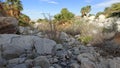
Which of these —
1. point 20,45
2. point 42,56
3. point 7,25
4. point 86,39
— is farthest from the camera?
point 86,39

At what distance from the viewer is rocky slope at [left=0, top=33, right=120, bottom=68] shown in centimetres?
572

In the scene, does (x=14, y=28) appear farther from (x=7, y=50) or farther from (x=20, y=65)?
(x=20, y=65)

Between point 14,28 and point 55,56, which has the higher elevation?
point 14,28

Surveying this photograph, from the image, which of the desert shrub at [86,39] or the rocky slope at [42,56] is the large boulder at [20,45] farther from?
the desert shrub at [86,39]

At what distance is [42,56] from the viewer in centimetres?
584

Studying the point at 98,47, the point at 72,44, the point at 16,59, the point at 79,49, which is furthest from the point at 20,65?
the point at 98,47

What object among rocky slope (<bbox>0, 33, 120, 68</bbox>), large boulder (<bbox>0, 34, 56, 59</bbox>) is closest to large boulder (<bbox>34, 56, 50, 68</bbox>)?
rocky slope (<bbox>0, 33, 120, 68</bbox>)

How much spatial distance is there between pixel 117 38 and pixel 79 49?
2.54 metres

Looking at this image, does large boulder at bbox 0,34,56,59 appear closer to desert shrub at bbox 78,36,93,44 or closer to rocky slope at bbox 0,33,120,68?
rocky slope at bbox 0,33,120,68

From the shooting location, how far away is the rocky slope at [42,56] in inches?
225

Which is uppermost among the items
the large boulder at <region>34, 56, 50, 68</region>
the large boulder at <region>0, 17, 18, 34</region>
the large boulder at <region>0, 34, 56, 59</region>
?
the large boulder at <region>0, 17, 18, 34</region>

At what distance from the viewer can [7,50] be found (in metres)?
6.11

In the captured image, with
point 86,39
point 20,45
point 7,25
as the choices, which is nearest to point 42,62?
point 20,45

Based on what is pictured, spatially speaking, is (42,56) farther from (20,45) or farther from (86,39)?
(86,39)
